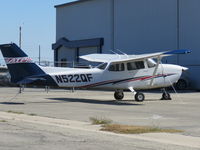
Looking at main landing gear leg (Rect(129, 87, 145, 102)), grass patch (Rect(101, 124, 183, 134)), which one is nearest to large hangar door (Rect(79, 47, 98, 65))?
main landing gear leg (Rect(129, 87, 145, 102))

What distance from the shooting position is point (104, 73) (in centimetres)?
2378

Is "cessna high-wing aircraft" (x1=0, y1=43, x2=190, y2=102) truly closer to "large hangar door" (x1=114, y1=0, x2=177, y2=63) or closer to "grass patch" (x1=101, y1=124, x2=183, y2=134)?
"grass patch" (x1=101, y1=124, x2=183, y2=134)

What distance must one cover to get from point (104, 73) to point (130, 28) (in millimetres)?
24778

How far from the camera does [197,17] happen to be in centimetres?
4088

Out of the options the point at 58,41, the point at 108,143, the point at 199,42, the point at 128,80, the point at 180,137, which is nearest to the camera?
the point at 108,143

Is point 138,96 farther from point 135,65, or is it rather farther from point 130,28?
point 130,28

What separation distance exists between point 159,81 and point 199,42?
56.9 feet

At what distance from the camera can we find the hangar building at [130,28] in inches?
1634

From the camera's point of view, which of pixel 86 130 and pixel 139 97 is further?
pixel 139 97

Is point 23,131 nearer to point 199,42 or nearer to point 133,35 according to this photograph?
point 199,42

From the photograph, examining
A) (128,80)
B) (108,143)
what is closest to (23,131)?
(108,143)

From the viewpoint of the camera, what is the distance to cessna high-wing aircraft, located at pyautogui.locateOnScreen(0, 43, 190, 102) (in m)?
22.6

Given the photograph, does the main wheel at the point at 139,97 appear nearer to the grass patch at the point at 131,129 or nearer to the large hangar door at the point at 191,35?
the grass patch at the point at 131,129

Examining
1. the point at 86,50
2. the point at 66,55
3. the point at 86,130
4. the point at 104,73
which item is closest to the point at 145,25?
the point at 86,50
